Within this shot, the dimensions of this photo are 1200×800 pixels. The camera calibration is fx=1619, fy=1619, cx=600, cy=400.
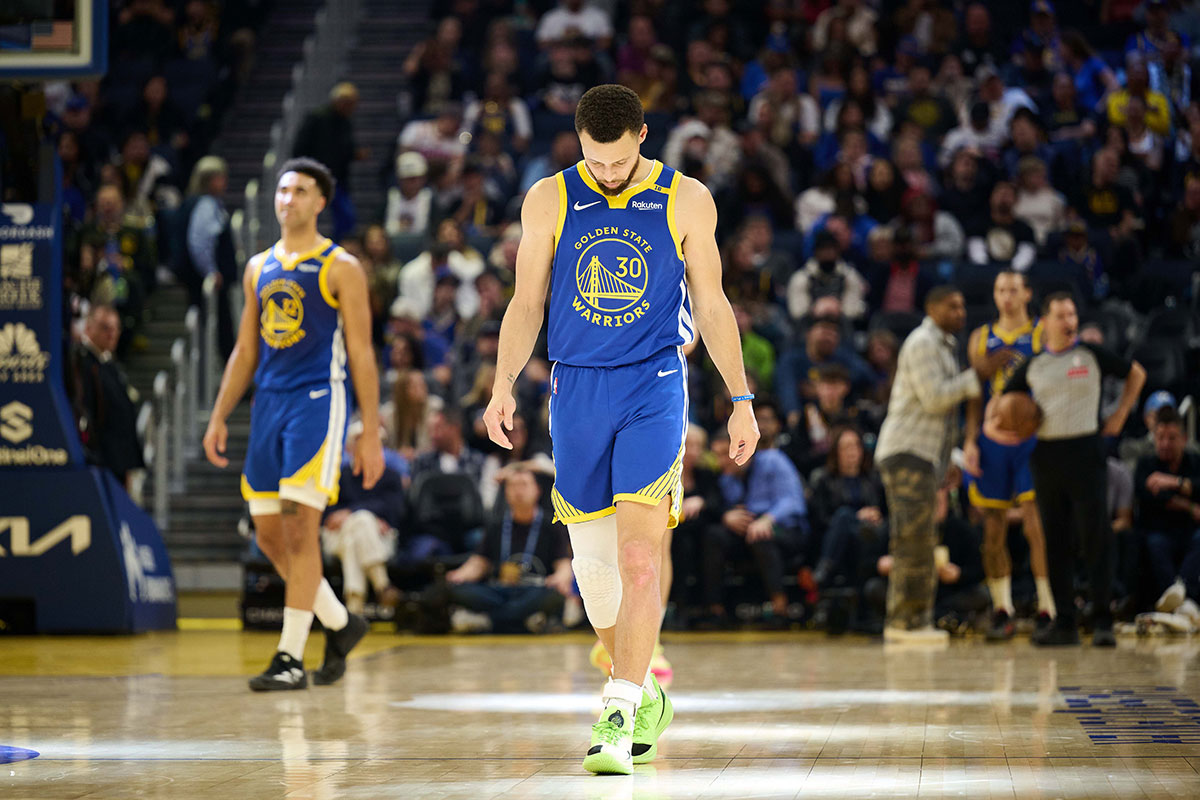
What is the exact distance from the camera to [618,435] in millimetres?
4957

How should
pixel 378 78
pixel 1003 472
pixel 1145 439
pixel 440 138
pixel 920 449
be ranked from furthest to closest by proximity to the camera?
pixel 378 78
pixel 440 138
pixel 1145 439
pixel 1003 472
pixel 920 449

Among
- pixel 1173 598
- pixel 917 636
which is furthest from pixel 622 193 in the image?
pixel 1173 598

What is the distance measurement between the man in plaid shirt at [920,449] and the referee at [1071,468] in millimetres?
500

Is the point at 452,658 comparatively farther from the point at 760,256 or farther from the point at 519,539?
the point at 760,256

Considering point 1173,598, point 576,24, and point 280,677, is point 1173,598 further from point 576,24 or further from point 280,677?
point 576,24

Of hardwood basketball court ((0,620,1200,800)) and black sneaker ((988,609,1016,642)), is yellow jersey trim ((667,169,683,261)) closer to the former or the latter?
hardwood basketball court ((0,620,1200,800))

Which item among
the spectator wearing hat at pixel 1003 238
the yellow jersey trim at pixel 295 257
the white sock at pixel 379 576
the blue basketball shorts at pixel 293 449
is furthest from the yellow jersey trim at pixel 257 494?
the spectator wearing hat at pixel 1003 238

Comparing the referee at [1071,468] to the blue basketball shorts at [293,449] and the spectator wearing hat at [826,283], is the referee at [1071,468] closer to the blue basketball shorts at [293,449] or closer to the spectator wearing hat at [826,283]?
the spectator wearing hat at [826,283]

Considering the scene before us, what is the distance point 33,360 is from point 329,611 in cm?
383

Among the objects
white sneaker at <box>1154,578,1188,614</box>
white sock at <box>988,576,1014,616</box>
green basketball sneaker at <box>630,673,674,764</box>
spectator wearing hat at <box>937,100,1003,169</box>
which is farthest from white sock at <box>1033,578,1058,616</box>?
spectator wearing hat at <box>937,100,1003,169</box>

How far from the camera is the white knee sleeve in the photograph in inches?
200

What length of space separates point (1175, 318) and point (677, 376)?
878 centimetres

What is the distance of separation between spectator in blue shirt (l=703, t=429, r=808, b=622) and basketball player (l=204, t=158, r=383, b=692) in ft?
14.1

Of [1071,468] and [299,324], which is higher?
[299,324]
